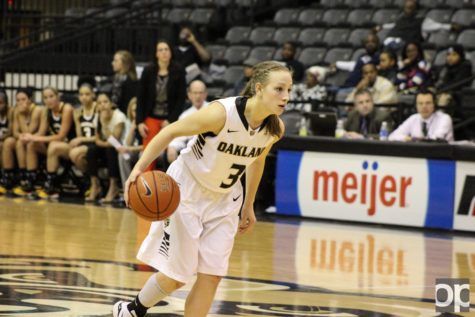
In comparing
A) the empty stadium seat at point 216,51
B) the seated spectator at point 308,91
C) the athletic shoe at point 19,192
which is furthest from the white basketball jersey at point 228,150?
the empty stadium seat at point 216,51

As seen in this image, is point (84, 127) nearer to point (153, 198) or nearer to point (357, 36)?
point (357, 36)

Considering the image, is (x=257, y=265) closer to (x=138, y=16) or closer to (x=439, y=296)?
(x=439, y=296)

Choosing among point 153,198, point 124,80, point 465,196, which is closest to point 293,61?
point 124,80

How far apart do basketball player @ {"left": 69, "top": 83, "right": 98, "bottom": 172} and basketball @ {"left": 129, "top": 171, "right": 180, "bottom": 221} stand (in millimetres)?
8988

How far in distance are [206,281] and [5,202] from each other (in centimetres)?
846

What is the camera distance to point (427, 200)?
38.6 feet

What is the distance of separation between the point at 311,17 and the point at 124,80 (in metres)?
4.18

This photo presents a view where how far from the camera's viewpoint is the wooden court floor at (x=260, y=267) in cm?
678

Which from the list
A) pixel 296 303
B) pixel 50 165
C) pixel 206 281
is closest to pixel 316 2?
pixel 50 165

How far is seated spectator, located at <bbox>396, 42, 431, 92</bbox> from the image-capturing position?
1376 centimetres

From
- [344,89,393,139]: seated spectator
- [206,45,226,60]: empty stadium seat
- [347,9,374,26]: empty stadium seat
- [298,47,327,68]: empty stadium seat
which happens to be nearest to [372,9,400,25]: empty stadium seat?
[347,9,374,26]: empty stadium seat

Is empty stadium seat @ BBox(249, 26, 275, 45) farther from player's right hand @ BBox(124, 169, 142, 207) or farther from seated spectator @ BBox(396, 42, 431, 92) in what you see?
player's right hand @ BBox(124, 169, 142, 207)

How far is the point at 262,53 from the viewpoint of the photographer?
17016 millimetres

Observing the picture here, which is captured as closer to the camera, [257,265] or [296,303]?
[296,303]
